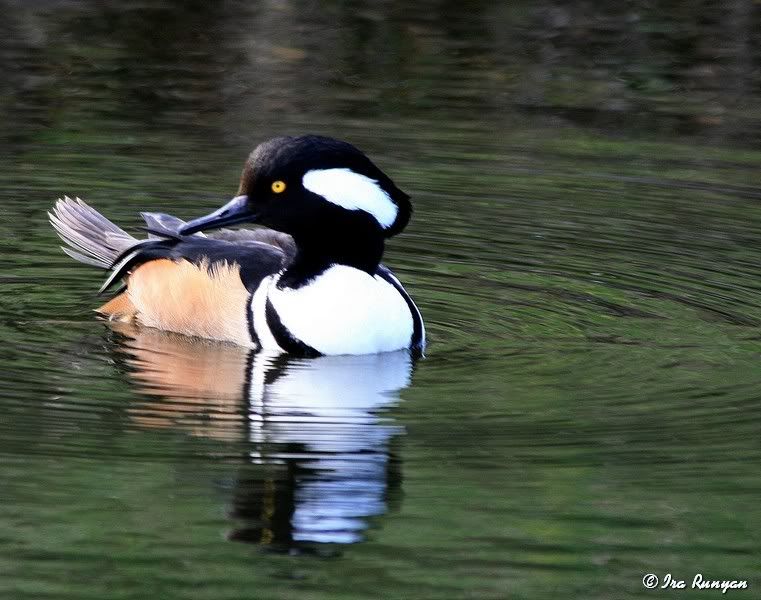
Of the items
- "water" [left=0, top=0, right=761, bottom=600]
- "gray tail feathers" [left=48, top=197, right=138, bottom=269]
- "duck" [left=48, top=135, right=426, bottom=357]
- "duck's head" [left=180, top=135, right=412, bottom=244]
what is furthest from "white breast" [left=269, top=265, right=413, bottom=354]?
"gray tail feathers" [left=48, top=197, right=138, bottom=269]

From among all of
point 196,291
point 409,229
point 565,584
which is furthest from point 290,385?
point 409,229

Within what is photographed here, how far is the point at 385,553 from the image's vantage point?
650 cm

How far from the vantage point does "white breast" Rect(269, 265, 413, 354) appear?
9.47 meters

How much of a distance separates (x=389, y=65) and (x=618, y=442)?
11275 millimetres

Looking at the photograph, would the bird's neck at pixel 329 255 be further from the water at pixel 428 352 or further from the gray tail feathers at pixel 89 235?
the gray tail feathers at pixel 89 235

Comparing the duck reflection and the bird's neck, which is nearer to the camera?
the duck reflection

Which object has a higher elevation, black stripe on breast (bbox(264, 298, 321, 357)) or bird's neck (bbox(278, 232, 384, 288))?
bird's neck (bbox(278, 232, 384, 288))

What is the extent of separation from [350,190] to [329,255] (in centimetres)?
50

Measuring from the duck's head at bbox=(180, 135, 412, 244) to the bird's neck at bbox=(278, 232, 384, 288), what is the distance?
0.30 feet

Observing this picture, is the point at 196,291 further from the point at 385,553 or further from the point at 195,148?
the point at 195,148

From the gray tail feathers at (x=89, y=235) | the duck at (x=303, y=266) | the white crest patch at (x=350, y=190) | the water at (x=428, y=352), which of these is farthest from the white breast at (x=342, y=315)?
the gray tail feathers at (x=89, y=235)

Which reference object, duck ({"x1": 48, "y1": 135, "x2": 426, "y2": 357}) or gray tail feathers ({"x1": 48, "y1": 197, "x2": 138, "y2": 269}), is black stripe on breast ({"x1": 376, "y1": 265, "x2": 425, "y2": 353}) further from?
gray tail feathers ({"x1": 48, "y1": 197, "x2": 138, "y2": 269})

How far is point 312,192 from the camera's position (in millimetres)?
9328

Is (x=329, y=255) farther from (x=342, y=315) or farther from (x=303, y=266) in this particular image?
(x=342, y=315)
